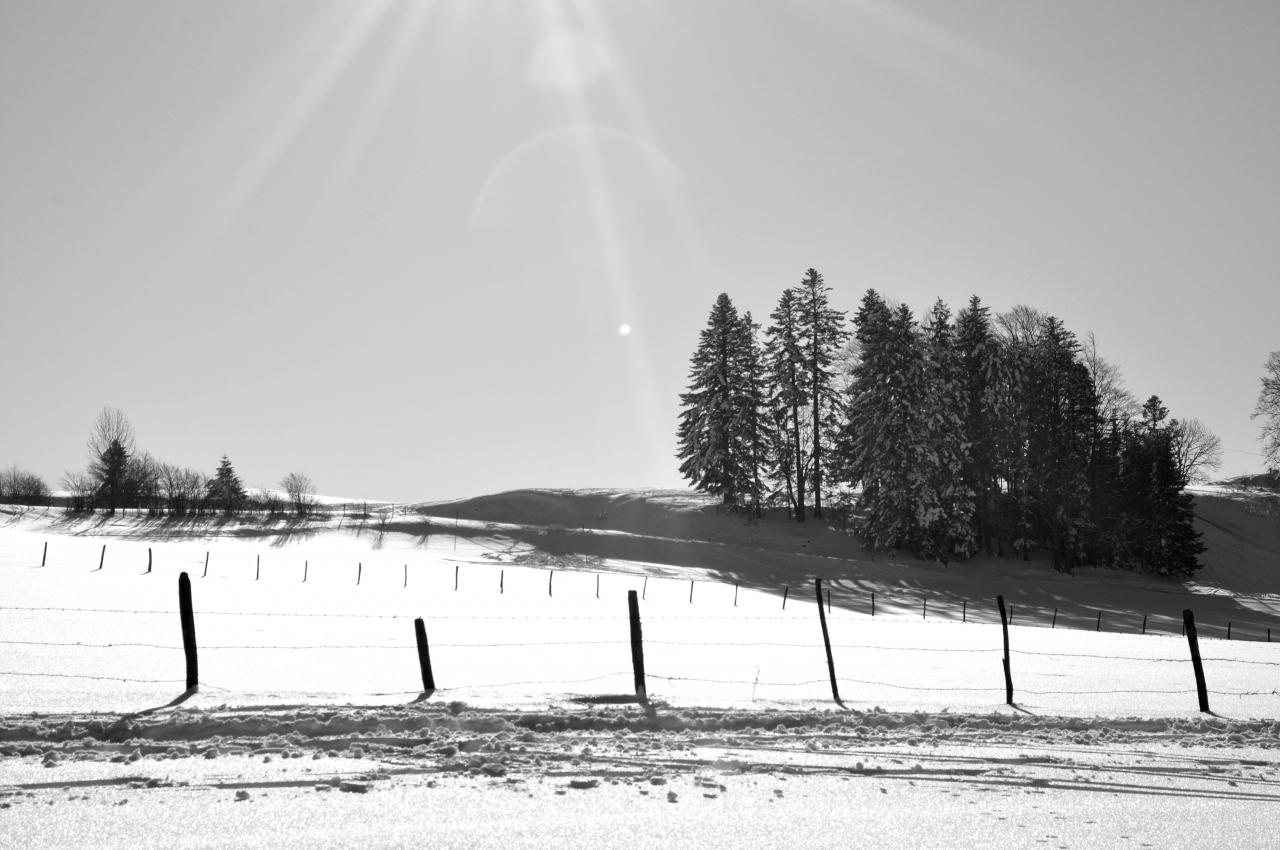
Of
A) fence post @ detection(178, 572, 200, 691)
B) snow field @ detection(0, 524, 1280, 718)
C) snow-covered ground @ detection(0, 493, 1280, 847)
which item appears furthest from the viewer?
snow field @ detection(0, 524, 1280, 718)

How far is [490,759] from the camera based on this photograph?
6.75 m

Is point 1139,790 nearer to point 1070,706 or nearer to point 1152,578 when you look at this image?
point 1070,706

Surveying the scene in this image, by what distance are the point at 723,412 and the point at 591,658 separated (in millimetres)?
45000

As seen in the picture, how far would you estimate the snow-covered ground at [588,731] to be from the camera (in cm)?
Answer: 525

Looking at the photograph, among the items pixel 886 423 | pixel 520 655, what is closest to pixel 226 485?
pixel 886 423

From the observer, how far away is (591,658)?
14.3m

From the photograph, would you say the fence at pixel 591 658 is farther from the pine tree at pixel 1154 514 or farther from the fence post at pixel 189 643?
the pine tree at pixel 1154 514

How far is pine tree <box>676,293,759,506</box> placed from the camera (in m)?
57.6

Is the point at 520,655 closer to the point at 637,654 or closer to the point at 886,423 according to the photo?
the point at 637,654

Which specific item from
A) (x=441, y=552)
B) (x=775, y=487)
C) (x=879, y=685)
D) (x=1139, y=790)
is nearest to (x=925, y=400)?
(x=775, y=487)

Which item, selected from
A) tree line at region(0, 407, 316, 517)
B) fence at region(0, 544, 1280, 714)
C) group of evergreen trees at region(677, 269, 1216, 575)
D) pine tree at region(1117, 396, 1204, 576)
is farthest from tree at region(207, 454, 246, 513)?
pine tree at region(1117, 396, 1204, 576)

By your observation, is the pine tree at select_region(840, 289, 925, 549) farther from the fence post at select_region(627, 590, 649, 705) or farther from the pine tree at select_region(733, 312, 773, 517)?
the fence post at select_region(627, 590, 649, 705)

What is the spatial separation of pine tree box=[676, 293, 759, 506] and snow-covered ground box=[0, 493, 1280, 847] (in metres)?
33.4

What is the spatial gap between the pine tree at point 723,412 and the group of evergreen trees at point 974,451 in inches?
6.1
